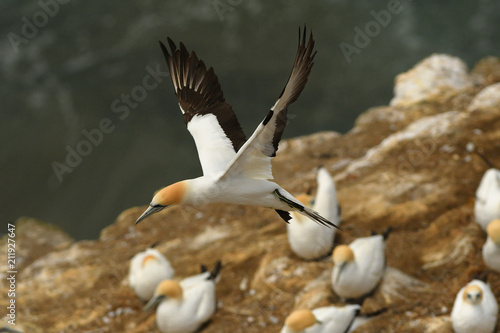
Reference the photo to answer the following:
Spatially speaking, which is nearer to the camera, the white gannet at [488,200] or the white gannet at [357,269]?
the white gannet at [357,269]

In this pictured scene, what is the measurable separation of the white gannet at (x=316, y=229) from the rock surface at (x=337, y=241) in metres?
0.16

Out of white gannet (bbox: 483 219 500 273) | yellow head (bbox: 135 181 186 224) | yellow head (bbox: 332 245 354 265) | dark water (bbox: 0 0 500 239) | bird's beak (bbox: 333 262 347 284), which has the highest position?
dark water (bbox: 0 0 500 239)

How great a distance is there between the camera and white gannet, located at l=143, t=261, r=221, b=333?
23.0ft

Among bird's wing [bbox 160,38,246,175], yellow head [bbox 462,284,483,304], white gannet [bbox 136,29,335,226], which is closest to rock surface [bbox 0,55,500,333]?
yellow head [bbox 462,284,483,304]

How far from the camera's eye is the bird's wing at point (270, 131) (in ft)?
10.5

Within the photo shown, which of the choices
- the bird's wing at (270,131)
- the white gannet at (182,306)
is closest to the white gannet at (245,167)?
the bird's wing at (270,131)

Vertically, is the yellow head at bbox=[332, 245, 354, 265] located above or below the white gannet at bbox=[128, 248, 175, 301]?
below

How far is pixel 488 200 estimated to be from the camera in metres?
7.09

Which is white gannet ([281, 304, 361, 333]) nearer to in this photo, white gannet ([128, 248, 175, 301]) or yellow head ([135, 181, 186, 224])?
white gannet ([128, 248, 175, 301])

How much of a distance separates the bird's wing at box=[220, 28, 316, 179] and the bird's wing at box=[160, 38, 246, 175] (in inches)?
32.7

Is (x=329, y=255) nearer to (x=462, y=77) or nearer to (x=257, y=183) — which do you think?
(x=257, y=183)

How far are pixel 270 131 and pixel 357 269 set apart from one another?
11.9 ft

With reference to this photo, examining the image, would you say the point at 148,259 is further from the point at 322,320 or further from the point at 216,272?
the point at 322,320

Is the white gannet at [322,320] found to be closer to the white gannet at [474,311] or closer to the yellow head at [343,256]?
the yellow head at [343,256]
